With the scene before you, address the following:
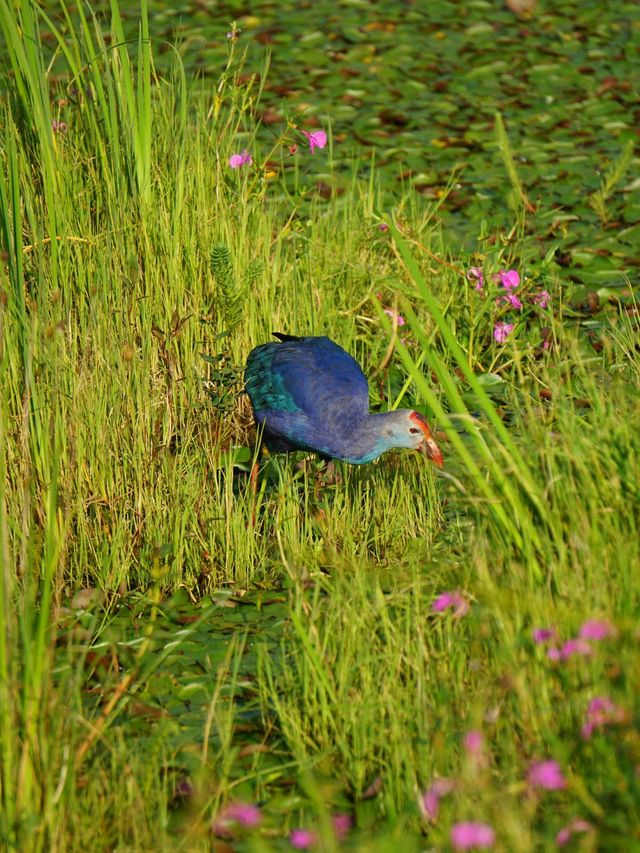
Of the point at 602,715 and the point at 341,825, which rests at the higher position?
the point at 602,715

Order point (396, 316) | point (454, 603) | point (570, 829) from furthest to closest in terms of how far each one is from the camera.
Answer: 1. point (396, 316)
2. point (454, 603)
3. point (570, 829)

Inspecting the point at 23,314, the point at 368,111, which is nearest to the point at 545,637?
the point at 23,314

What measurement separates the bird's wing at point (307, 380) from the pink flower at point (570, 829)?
2.18 meters

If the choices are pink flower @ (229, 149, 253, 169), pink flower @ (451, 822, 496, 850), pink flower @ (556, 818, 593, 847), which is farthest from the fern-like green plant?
pink flower @ (451, 822, 496, 850)

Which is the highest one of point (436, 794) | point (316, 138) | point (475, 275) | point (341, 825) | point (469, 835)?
point (469, 835)

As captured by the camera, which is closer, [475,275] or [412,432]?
[412,432]

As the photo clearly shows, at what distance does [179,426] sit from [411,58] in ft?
17.9

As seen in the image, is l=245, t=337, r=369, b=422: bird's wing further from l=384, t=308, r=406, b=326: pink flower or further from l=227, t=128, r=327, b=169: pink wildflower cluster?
l=227, t=128, r=327, b=169: pink wildflower cluster

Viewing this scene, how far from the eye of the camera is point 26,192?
459cm

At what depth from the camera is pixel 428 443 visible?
429cm

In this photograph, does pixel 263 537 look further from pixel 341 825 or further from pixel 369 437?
pixel 341 825

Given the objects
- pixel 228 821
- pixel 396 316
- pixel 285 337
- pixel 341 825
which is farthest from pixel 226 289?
pixel 341 825

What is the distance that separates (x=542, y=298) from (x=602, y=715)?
3.27 meters

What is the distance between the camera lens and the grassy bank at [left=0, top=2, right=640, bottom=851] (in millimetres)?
2670
